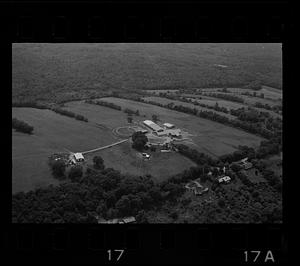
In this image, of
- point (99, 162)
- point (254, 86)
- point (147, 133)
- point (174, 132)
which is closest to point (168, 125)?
point (174, 132)

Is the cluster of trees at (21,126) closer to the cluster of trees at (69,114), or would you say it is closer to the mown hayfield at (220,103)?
the cluster of trees at (69,114)

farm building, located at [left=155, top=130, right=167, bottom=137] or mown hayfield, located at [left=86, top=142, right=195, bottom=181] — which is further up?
farm building, located at [left=155, top=130, right=167, bottom=137]

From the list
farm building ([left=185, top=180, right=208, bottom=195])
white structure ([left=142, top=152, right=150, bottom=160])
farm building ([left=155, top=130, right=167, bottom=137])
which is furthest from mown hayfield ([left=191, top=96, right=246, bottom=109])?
farm building ([left=185, top=180, right=208, bottom=195])

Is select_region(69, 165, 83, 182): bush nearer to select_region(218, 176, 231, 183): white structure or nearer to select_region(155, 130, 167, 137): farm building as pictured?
select_region(155, 130, 167, 137): farm building

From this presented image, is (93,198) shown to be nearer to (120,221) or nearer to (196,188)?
(120,221)

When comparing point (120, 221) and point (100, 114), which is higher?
point (100, 114)

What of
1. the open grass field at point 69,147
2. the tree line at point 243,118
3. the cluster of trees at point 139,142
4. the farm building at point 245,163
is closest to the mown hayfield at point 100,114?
the open grass field at point 69,147
